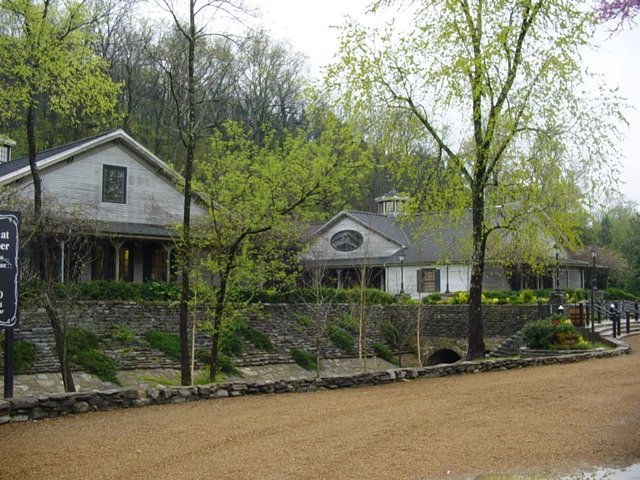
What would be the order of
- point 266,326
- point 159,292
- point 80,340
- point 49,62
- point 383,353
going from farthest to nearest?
point 383,353 < point 266,326 < point 159,292 < point 80,340 < point 49,62

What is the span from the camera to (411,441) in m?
9.35

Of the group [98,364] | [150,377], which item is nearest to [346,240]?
[150,377]

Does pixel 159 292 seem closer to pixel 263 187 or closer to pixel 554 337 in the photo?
pixel 263 187

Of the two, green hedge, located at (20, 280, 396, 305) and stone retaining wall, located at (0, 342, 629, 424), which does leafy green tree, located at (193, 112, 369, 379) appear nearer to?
green hedge, located at (20, 280, 396, 305)

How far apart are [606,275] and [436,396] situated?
136 ft

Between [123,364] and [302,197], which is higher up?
[302,197]

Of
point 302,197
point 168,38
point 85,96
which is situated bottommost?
point 302,197

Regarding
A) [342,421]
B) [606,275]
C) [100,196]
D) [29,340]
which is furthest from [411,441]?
[606,275]

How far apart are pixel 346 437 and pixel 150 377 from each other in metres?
12.9

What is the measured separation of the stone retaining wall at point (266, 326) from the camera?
20.9 meters

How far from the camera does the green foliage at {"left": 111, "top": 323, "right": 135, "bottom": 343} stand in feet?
74.6

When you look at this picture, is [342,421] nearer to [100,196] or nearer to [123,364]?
[123,364]

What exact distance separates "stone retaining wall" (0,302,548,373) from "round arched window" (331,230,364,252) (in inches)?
519

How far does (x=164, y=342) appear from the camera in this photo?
77.2ft
